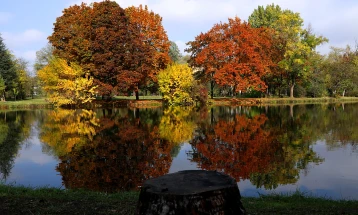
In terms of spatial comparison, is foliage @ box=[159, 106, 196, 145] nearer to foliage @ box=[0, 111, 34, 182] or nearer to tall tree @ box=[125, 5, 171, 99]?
foliage @ box=[0, 111, 34, 182]

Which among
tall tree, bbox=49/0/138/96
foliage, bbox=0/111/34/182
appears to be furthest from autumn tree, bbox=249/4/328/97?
foliage, bbox=0/111/34/182

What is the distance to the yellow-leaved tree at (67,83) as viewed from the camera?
1624 inches

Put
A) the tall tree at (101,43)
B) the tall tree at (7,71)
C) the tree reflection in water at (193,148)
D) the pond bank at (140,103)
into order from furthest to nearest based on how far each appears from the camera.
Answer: the tall tree at (7,71)
the pond bank at (140,103)
the tall tree at (101,43)
the tree reflection in water at (193,148)

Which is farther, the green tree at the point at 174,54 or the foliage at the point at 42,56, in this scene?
the green tree at the point at 174,54

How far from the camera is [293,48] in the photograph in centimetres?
5131

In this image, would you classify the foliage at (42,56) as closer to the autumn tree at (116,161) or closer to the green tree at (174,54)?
the green tree at (174,54)

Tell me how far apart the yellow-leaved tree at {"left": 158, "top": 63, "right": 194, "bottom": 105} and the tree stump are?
39.6 metres

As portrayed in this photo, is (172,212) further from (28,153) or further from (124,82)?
(124,82)

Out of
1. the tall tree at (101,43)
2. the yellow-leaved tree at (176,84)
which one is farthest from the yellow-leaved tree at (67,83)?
the yellow-leaved tree at (176,84)

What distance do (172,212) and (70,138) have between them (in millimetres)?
16645

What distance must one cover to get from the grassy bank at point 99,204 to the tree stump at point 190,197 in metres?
2.46

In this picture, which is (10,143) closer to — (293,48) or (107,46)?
(107,46)

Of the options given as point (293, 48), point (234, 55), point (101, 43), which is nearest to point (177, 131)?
point (101, 43)

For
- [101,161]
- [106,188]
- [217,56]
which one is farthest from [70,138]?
[217,56]
